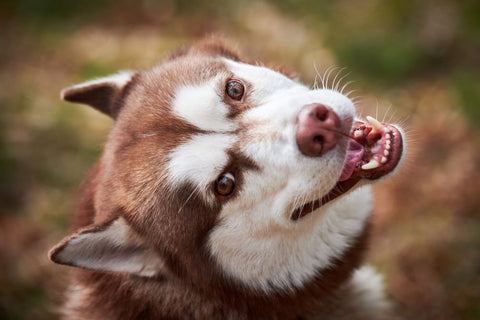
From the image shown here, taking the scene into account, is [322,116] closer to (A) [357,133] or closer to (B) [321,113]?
(B) [321,113]

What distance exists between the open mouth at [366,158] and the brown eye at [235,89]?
28.1 inches

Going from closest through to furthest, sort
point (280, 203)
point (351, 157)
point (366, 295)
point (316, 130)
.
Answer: point (316, 130) < point (280, 203) < point (351, 157) < point (366, 295)

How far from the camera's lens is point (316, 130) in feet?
9.92

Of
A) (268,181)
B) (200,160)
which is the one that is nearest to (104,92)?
(200,160)

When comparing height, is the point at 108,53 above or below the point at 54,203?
above

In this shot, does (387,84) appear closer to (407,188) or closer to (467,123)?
(467,123)

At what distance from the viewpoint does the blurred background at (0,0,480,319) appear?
505cm

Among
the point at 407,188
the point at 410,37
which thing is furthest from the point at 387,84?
the point at 407,188

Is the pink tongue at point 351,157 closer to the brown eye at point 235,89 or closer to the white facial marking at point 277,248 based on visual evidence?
the white facial marking at point 277,248

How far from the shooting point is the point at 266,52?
23.3ft

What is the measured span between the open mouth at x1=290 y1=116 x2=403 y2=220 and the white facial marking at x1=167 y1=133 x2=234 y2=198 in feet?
1.75

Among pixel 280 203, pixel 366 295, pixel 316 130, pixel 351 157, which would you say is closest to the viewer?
pixel 316 130

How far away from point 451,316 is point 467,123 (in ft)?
6.98

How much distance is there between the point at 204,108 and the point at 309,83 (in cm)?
311
